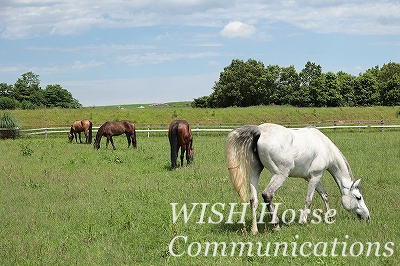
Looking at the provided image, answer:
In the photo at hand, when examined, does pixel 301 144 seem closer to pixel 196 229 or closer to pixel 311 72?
pixel 196 229

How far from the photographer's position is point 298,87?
93.2 metres

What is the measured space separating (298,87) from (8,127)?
2628 inches

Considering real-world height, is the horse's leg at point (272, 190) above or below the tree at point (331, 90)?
below

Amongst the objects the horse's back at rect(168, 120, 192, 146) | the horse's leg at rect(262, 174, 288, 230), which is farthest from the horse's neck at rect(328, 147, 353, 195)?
the horse's back at rect(168, 120, 192, 146)

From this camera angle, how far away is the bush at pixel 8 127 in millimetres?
37312

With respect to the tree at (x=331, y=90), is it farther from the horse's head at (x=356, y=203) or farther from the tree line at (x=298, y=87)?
the horse's head at (x=356, y=203)

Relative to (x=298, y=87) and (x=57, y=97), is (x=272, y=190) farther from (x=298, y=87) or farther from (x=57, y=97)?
(x=57, y=97)

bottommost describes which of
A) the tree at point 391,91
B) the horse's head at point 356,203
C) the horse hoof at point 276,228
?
the horse hoof at point 276,228

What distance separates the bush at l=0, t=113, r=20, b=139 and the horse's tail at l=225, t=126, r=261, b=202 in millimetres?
33220

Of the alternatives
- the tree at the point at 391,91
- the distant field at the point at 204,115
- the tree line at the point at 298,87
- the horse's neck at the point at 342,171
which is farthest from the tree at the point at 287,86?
the horse's neck at the point at 342,171

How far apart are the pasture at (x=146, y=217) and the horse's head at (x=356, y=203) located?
0.19 metres

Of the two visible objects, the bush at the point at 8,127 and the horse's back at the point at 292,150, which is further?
the bush at the point at 8,127

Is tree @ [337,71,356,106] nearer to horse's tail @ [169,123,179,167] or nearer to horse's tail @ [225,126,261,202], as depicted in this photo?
horse's tail @ [169,123,179,167]

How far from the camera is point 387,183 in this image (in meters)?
12.6
